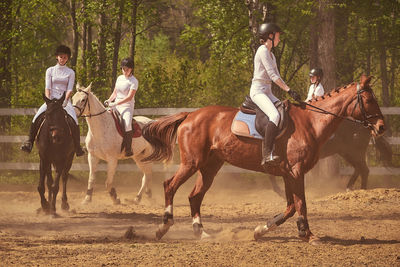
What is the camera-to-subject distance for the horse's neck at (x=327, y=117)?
26.5ft

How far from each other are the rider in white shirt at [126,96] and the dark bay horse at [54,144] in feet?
5.67

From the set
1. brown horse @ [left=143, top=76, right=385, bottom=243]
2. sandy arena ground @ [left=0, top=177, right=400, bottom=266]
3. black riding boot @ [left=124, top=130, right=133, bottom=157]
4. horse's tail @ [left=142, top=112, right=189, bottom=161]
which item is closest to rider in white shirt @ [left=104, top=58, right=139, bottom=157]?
black riding boot @ [left=124, top=130, right=133, bottom=157]

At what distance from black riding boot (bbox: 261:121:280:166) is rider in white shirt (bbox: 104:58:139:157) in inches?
180

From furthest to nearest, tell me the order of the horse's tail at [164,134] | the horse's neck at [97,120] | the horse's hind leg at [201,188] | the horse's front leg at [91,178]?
the horse's front leg at [91,178], the horse's neck at [97,120], the horse's tail at [164,134], the horse's hind leg at [201,188]

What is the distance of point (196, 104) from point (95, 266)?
470 inches

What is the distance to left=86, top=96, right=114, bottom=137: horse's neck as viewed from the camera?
11.5 meters

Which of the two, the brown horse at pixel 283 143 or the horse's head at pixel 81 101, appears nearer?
the brown horse at pixel 283 143

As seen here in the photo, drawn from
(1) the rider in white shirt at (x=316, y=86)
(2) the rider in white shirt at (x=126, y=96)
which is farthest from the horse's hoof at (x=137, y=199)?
(1) the rider in white shirt at (x=316, y=86)

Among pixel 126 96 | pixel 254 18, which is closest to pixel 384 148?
pixel 254 18

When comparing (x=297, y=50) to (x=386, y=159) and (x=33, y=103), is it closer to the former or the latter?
(x=386, y=159)

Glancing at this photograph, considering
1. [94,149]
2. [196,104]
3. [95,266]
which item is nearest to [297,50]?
[196,104]

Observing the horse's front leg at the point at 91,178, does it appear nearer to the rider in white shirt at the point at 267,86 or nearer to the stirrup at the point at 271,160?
the rider in white shirt at the point at 267,86

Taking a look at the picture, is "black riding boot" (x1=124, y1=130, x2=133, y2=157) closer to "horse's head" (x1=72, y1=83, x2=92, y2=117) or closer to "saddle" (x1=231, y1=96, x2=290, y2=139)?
"horse's head" (x1=72, y1=83, x2=92, y2=117)

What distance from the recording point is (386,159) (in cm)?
1345
